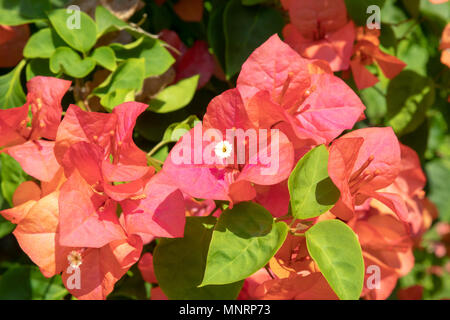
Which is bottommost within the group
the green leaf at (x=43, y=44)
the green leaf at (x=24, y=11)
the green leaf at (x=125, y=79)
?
the green leaf at (x=125, y=79)

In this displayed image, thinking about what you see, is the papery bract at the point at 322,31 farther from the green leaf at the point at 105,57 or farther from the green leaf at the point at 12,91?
the green leaf at the point at 12,91

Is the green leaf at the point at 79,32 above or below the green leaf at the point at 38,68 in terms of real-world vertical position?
above

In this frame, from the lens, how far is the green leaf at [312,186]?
1.87 ft

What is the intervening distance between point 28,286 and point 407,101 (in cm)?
74

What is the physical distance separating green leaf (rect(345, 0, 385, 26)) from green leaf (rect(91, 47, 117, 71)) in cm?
38

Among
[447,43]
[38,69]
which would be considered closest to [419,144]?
[447,43]

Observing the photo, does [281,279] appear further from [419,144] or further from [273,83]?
[419,144]

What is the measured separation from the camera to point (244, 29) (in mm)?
855

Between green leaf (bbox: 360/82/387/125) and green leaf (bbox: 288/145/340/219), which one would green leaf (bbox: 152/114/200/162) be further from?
green leaf (bbox: 360/82/387/125)

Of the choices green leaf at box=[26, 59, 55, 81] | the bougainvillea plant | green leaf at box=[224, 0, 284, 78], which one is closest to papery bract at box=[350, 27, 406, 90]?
the bougainvillea plant

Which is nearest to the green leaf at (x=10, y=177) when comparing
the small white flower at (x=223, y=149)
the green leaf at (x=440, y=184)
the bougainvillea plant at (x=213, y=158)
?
the bougainvillea plant at (x=213, y=158)

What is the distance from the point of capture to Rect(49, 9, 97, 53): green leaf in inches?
30.1

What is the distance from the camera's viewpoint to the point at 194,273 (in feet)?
2.17

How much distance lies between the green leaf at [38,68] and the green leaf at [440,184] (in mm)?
1089
